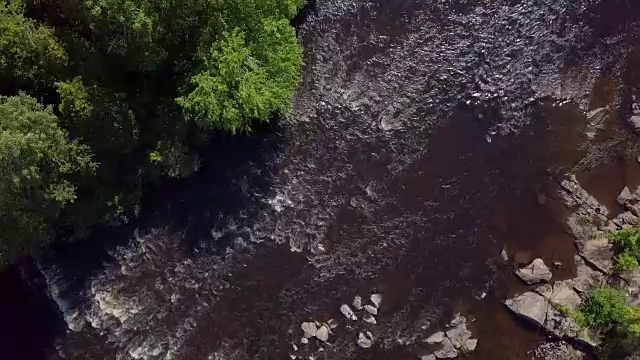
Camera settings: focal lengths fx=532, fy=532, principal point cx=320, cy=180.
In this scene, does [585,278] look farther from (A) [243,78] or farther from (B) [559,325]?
(A) [243,78]

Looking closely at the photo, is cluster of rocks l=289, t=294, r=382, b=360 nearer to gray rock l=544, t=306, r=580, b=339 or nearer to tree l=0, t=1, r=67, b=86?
gray rock l=544, t=306, r=580, b=339

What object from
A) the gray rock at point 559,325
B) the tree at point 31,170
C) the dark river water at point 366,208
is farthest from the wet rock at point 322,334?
the tree at point 31,170

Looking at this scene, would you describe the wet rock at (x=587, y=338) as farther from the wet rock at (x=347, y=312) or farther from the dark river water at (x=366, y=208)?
the wet rock at (x=347, y=312)

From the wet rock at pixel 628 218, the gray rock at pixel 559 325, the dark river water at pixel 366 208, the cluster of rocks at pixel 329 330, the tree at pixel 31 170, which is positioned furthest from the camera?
the wet rock at pixel 628 218

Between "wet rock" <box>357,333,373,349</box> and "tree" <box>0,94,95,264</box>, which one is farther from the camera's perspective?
"wet rock" <box>357,333,373,349</box>

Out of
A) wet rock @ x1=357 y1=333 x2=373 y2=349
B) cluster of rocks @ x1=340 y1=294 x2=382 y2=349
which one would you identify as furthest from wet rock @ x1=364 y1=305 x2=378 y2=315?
wet rock @ x1=357 y1=333 x2=373 y2=349

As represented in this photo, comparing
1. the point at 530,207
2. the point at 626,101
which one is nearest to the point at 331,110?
the point at 530,207
